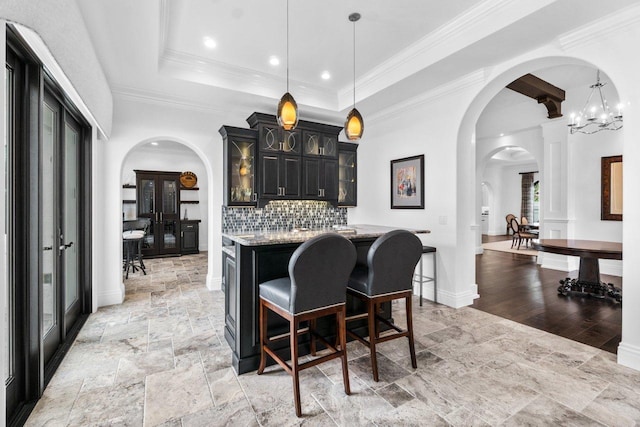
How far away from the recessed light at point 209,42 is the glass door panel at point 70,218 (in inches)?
62.6

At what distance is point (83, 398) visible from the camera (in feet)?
6.74

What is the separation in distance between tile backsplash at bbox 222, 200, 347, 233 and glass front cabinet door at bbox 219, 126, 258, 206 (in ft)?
0.99

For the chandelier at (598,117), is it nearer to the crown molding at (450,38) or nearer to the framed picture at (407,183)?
the framed picture at (407,183)

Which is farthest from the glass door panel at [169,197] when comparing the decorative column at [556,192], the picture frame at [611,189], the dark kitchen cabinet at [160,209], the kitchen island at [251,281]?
the picture frame at [611,189]

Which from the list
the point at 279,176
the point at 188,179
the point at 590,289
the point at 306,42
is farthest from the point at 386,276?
the point at 188,179

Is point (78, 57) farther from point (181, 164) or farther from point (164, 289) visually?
point (181, 164)

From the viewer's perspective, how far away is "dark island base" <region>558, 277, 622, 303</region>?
421cm

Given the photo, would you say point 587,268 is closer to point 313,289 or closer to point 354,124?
point 354,124

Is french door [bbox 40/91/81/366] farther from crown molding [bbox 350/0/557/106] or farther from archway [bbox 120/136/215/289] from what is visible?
archway [bbox 120/136/215/289]

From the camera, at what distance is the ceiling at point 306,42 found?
2592mm

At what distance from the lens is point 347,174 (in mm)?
5473

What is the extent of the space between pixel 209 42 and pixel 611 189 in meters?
6.77

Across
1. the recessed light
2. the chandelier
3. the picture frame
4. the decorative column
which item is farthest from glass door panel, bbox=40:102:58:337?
the picture frame

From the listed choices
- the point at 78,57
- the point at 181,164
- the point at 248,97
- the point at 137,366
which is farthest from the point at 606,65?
the point at 181,164
